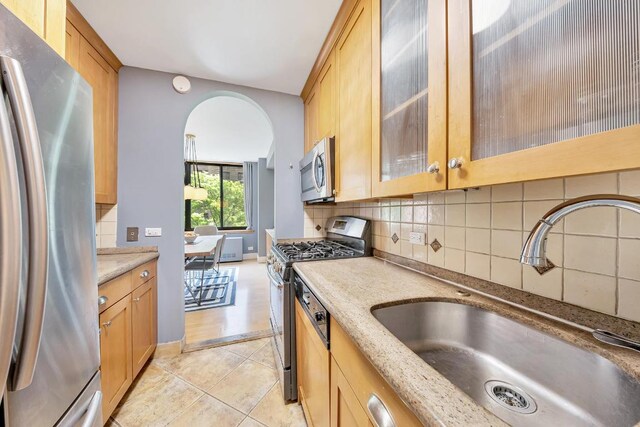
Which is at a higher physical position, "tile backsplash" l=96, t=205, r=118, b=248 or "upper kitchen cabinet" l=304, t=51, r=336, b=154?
"upper kitchen cabinet" l=304, t=51, r=336, b=154

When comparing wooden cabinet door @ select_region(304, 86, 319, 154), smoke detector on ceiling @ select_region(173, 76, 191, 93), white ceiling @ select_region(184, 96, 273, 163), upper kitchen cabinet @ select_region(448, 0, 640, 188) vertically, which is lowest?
upper kitchen cabinet @ select_region(448, 0, 640, 188)

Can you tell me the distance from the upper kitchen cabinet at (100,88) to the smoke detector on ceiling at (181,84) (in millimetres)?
392

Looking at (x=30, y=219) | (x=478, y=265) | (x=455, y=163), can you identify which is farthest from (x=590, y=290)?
(x=30, y=219)

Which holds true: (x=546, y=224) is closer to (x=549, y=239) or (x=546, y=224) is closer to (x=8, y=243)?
(x=549, y=239)

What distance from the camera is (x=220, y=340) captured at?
219cm

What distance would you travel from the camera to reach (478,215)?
3.25 feet

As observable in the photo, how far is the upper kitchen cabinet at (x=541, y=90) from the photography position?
1.44 feet

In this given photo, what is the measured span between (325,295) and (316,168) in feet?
3.44

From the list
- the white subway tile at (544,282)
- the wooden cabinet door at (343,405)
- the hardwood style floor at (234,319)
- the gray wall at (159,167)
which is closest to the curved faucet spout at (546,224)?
the white subway tile at (544,282)

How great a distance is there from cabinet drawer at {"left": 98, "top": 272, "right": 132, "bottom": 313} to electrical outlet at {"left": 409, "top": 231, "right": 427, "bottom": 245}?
167 centimetres

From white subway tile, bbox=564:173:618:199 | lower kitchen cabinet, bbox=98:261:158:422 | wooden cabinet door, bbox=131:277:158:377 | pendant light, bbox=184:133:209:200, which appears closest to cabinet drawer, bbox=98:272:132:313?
lower kitchen cabinet, bbox=98:261:158:422

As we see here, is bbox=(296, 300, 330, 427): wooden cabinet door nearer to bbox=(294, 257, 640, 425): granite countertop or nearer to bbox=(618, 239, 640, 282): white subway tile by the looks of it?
bbox=(294, 257, 640, 425): granite countertop

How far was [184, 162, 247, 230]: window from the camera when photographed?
235 inches

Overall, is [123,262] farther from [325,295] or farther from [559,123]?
[559,123]
